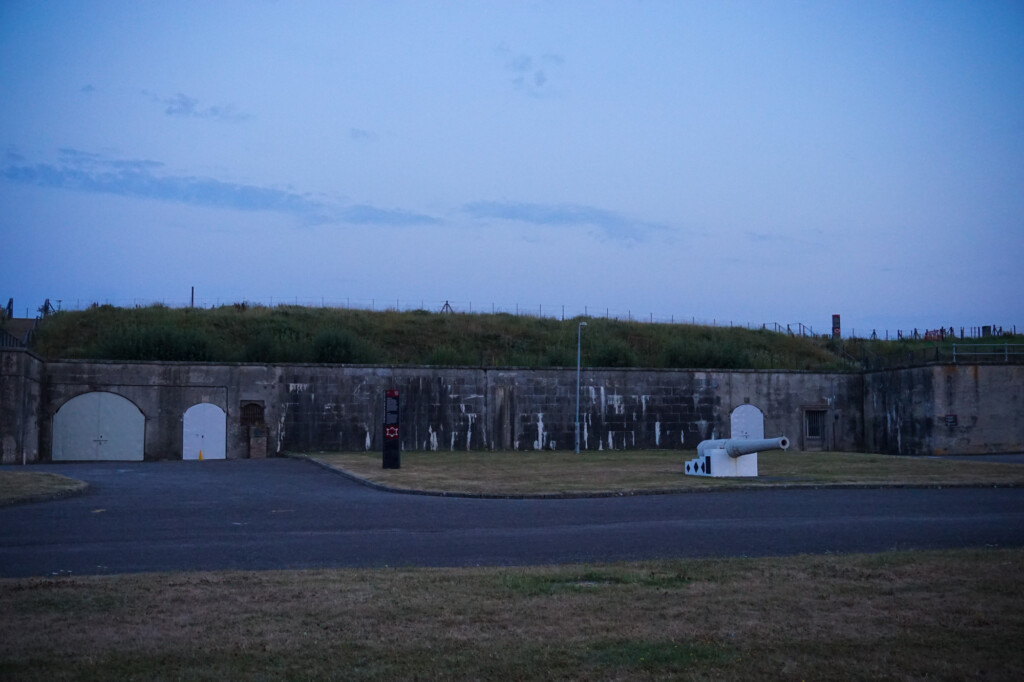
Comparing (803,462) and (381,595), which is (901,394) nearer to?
(803,462)

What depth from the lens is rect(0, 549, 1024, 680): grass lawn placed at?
6.31 meters

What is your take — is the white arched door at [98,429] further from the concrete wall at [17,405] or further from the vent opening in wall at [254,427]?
the vent opening in wall at [254,427]

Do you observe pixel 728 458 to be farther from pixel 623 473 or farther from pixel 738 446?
pixel 623 473

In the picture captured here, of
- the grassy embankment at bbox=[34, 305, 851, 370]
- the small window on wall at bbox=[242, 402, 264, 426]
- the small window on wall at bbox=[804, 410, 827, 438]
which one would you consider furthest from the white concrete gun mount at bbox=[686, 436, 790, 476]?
the small window on wall at bbox=[242, 402, 264, 426]

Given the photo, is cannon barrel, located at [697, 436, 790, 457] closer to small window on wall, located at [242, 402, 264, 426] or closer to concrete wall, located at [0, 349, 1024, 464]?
concrete wall, located at [0, 349, 1024, 464]

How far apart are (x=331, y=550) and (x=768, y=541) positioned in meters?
5.91

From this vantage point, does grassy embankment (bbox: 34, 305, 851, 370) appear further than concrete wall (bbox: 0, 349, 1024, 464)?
Yes

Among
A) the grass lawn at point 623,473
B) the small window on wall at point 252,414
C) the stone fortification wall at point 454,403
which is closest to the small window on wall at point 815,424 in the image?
the stone fortification wall at point 454,403

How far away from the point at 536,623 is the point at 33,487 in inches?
672

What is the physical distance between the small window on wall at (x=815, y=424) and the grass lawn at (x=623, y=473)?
31.3 ft

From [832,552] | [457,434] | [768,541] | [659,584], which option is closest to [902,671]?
[659,584]

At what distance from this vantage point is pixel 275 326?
53.5 m

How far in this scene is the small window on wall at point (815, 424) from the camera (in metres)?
45.1

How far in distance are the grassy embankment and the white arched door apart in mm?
4690
